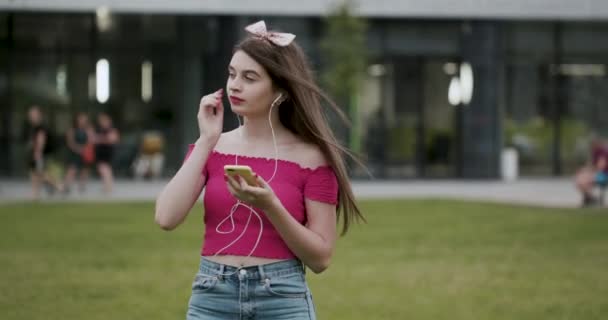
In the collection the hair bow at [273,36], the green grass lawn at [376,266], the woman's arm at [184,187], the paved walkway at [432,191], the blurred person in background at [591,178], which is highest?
the hair bow at [273,36]

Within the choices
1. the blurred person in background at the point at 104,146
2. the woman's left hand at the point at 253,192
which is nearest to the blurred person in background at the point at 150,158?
the blurred person in background at the point at 104,146

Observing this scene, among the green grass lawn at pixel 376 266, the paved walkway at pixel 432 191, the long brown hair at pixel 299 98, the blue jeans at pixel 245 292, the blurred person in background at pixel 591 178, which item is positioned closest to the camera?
the blue jeans at pixel 245 292

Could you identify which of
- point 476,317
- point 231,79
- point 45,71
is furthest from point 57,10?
point 231,79

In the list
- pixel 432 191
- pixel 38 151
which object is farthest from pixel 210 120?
pixel 432 191

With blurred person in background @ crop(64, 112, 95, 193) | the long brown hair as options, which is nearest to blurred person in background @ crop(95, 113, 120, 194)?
blurred person in background @ crop(64, 112, 95, 193)

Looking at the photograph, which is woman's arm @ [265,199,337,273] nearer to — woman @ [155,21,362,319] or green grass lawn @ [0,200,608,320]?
woman @ [155,21,362,319]

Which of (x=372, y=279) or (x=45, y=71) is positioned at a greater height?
(x=45, y=71)

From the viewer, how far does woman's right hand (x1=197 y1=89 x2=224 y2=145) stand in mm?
4336

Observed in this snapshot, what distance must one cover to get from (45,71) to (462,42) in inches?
449

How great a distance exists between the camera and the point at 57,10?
108ft

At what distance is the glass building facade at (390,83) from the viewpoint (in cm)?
3356

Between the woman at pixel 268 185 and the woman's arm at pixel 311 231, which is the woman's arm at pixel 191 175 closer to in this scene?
the woman at pixel 268 185

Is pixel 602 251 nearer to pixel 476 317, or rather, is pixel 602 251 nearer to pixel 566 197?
pixel 476 317

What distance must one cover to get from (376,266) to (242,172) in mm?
10072
